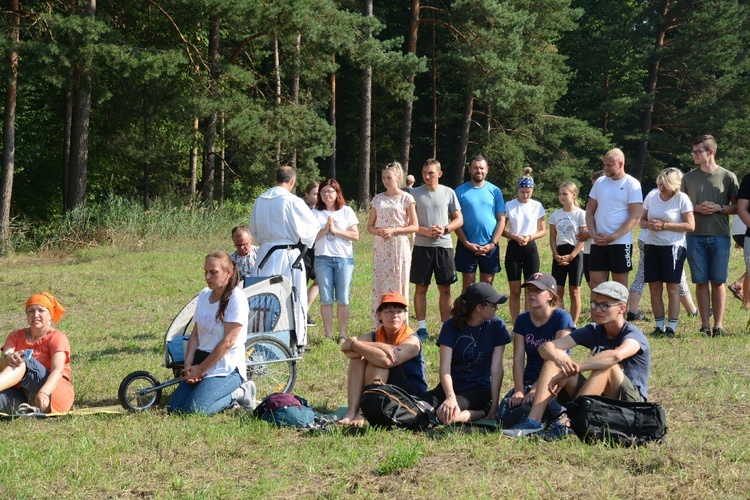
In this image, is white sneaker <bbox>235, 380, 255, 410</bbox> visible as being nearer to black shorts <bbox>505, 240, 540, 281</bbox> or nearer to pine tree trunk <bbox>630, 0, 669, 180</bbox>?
black shorts <bbox>505, 240, 540, 281</bbox>

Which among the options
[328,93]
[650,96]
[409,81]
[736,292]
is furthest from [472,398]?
[650,96]

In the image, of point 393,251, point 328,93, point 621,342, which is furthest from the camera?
point 328,93

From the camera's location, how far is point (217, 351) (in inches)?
266

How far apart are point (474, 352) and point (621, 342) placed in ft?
3.63

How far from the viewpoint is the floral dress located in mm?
9547

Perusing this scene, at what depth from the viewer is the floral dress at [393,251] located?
955cm

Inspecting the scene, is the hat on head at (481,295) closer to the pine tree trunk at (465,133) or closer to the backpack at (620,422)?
the backpack at (620,422)

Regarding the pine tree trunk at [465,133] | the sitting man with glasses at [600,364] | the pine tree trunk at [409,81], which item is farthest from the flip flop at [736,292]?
→ the pine tree trunk at [465,133]

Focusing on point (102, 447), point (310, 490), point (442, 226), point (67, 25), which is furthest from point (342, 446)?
point (67, 25)

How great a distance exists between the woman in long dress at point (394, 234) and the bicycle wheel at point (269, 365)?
2036mm

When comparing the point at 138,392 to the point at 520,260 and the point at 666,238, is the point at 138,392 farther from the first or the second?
the point at 666,238

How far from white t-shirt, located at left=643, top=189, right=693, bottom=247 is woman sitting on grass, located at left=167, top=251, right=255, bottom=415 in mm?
4946

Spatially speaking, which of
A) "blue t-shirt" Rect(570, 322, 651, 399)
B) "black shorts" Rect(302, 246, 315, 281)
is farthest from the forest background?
"blue t-shirt" Rect(570, 322, 651, 399)

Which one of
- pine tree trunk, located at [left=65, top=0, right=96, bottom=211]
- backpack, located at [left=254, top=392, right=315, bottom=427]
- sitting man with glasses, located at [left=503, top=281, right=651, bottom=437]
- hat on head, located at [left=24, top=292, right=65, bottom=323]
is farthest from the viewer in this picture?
pine tree trunk, located at [left=65, top=0, right=96, bottom=211]
